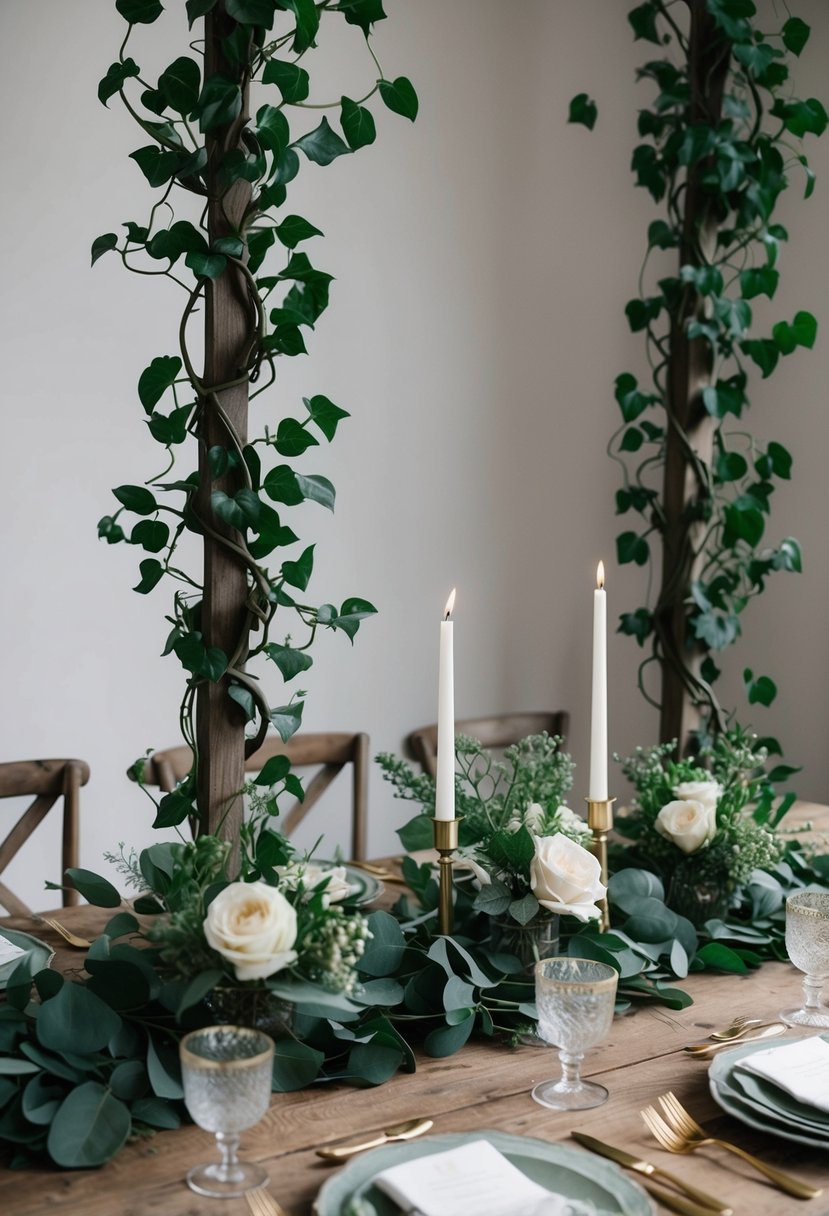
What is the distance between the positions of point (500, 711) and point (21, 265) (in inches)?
57.9

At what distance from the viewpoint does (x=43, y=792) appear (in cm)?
202

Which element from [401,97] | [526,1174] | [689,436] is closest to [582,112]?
[689,436]

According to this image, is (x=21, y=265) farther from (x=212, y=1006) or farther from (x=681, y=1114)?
(x=681, y=1114)

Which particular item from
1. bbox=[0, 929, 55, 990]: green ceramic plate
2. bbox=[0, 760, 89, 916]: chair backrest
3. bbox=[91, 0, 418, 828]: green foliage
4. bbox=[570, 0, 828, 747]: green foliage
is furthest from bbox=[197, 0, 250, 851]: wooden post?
bbox=[570, 0, 828, 747]: green foliage

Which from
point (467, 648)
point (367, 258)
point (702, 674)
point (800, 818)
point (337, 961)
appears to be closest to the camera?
point (337, 961)

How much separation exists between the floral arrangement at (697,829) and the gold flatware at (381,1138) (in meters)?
0.60

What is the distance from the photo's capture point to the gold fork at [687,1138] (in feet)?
3.21

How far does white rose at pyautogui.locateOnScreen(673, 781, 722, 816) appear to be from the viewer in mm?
1541

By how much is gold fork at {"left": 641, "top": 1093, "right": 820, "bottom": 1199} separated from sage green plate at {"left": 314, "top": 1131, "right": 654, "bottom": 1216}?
0.10 m

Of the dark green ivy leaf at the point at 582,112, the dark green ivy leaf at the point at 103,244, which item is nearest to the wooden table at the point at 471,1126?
the dark green ivy leaf at the point at 103,244

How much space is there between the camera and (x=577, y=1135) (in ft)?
3.43

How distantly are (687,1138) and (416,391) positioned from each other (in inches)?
75.8

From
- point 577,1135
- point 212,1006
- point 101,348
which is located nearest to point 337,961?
point 212,1006

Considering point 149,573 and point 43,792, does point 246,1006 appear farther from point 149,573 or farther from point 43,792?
point 43,792
